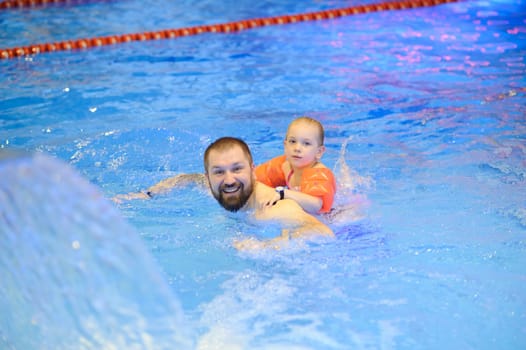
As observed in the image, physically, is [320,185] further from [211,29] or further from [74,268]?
[211,29]

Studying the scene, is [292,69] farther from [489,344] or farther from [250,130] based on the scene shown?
[489,344]

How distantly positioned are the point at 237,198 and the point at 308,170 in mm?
597

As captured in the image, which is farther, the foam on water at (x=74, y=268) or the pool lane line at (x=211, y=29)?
the pool lane line at (x=211, y=29)

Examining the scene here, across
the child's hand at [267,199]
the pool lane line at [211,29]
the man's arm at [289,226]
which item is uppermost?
the pool lane line at [211,29]

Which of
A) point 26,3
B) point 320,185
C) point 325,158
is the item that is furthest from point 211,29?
point 320,185

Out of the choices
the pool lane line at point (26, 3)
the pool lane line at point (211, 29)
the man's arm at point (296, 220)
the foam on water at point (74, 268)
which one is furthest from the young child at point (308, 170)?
the pool lane line at point (26, 3)

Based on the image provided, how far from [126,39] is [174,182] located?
16.9ft

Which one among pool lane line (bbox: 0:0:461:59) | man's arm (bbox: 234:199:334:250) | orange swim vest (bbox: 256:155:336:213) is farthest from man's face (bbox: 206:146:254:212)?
pool lane line (bbox: 0:0:461:59)

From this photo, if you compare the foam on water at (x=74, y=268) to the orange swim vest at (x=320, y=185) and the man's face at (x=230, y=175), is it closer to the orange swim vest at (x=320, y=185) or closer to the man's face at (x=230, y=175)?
the man's face at (x=230, y=175)

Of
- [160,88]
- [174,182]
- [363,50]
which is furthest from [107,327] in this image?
[363,50]

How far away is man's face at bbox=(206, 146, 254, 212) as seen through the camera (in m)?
3.68

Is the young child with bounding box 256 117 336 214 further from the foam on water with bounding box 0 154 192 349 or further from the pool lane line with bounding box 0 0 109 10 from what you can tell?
the pool lane line with bounding box 0 0 109 10

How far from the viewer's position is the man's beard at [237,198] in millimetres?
3791

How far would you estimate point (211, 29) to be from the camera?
31.2ft
